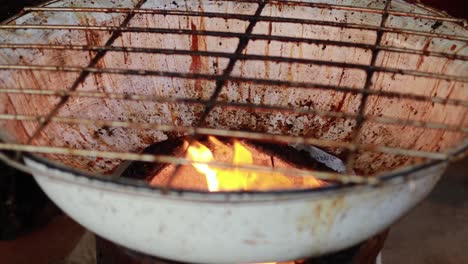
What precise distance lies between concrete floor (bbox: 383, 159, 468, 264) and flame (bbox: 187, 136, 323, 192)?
0.89 m

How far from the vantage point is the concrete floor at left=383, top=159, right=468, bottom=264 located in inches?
74.9

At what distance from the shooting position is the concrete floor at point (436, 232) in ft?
6.24

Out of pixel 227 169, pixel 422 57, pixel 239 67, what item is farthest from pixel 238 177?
pixel 422 57

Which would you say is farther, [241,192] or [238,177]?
[238,177]

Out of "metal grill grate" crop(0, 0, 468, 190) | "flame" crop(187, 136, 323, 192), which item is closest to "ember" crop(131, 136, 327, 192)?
"flame" crop(187, 136, 323, 192)

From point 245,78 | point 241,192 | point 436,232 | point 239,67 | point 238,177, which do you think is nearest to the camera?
point 241,192

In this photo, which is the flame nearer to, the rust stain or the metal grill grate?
the metal grill grate

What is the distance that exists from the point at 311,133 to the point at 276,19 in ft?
1.42

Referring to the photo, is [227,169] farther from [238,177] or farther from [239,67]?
[239,67]

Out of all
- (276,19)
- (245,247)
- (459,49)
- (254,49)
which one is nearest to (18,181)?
(254,49)

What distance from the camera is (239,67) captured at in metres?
1.50

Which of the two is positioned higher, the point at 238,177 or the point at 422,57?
the point at 422,57

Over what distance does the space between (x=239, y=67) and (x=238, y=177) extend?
18.0 inches

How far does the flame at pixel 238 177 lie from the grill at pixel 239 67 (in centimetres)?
11
